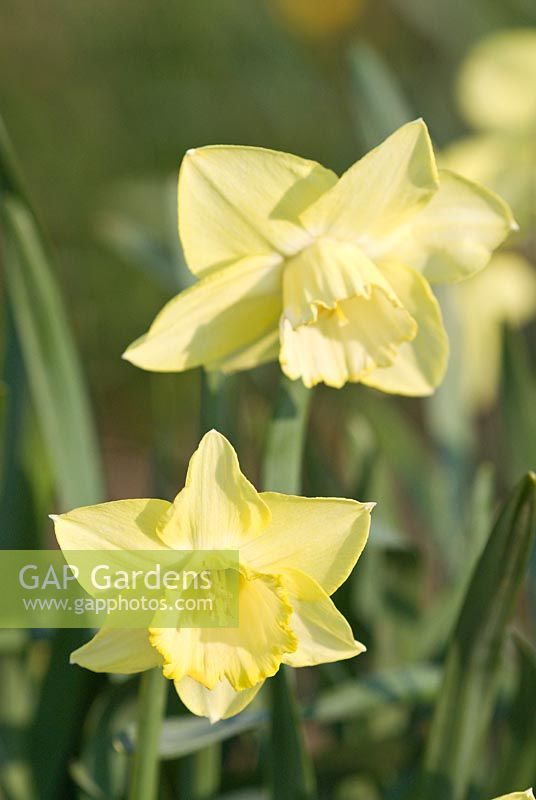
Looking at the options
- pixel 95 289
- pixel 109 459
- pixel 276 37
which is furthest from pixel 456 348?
pixel 276 37

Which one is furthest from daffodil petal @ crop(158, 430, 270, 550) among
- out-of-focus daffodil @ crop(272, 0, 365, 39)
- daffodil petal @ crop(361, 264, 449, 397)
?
out-of-focus daffodil @ crop(272, 0, 365, 39)

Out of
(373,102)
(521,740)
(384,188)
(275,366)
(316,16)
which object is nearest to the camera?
(384,188)

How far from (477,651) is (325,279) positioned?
1.06ft

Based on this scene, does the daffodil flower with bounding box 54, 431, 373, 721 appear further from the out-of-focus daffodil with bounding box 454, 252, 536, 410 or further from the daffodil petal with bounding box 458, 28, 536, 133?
the daffodil petal with bounding box 458, 28, 536, 133

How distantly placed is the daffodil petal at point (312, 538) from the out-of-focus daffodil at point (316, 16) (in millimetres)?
2725

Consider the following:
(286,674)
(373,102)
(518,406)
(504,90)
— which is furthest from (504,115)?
(286,674)

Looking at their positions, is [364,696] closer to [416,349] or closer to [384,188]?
[416,349]

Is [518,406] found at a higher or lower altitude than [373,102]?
lower

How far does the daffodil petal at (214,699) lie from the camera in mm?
725

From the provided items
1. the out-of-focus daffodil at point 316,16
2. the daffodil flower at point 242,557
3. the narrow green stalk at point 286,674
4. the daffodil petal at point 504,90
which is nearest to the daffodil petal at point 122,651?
the daffodil flower at point 242,557

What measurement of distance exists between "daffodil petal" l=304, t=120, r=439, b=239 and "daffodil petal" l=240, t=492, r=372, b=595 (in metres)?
0.24

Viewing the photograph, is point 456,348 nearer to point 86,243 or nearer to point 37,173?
point 86,243

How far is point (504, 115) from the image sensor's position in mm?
1539

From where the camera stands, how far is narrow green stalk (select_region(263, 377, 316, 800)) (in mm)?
845
